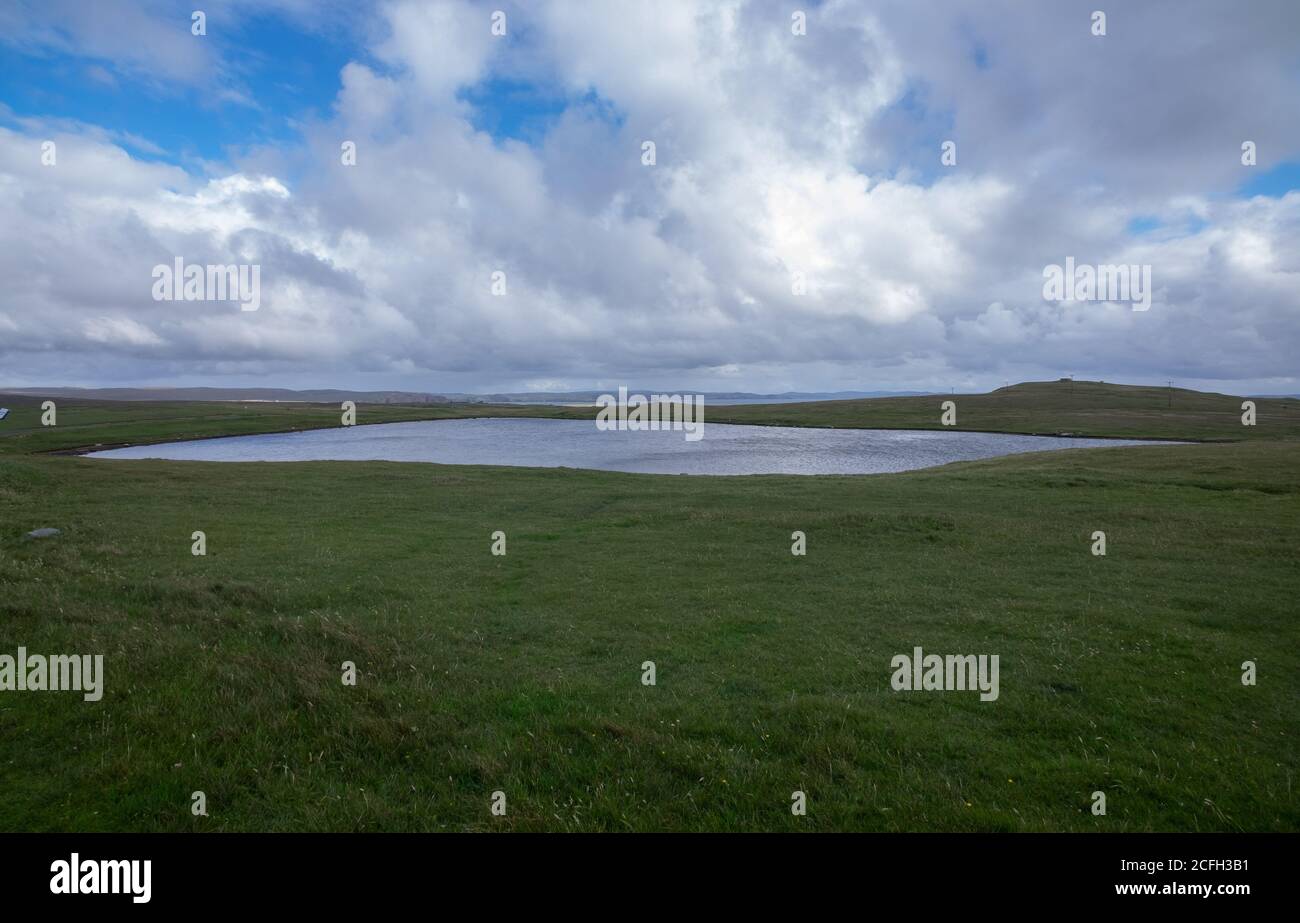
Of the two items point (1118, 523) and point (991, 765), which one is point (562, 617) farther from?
point (1118, 523)

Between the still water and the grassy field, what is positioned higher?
the still water

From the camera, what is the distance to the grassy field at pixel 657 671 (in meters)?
8.22

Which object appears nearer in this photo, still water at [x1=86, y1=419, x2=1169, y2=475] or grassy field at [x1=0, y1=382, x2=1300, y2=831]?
grassy field at [x1=0, y1=382, x2=1300, y2=831]

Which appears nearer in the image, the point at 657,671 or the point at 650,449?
the point at 657,671

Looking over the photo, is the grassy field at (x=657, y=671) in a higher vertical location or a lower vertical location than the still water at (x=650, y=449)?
lower

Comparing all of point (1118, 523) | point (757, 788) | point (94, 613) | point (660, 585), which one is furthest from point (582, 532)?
point (1118, 523)

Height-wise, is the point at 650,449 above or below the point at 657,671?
above

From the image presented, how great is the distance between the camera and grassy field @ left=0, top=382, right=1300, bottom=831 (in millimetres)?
8219

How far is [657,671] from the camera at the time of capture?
44.4ft

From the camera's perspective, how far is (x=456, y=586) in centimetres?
2092

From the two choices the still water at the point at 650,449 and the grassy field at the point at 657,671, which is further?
the still water at the point at 650,449
